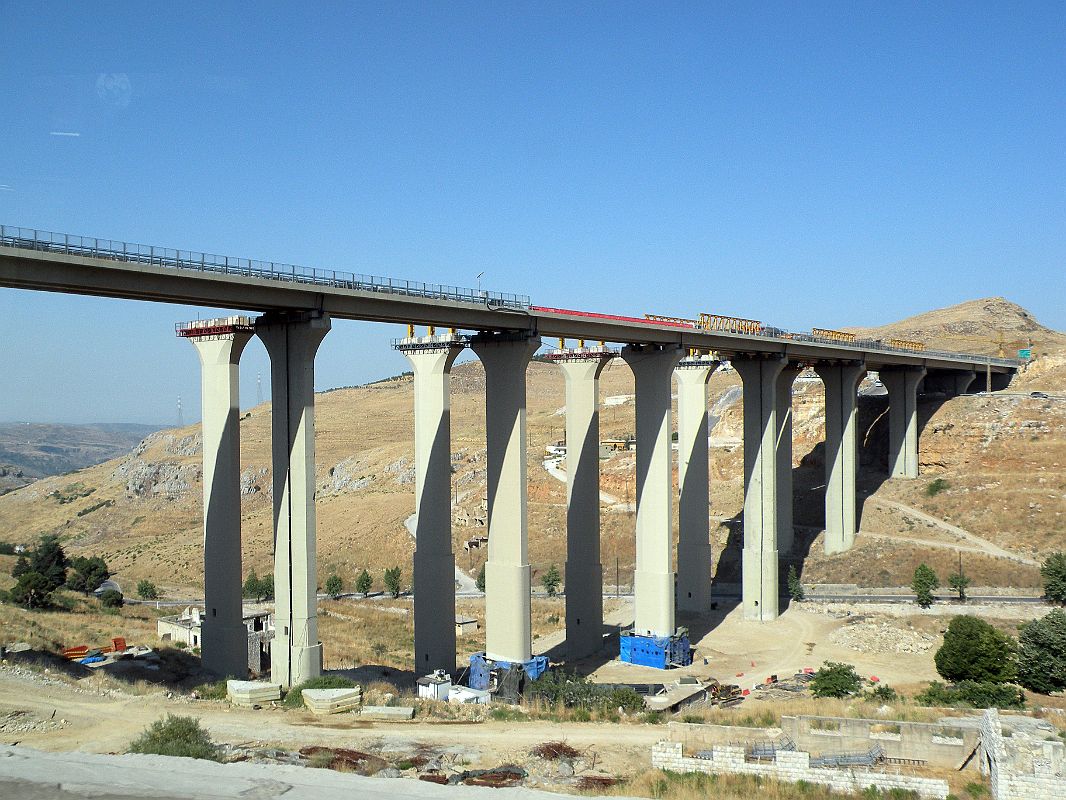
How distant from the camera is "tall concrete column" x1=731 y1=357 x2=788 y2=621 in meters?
55.1

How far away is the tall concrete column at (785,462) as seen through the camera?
6506 cm

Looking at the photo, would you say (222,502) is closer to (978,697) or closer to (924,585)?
(978,697)

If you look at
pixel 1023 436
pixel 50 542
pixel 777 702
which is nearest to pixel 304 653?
pixel 777 702

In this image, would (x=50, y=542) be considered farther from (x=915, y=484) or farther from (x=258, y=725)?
(x=915, y=484)

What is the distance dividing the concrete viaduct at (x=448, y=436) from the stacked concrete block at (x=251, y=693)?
5.68ft

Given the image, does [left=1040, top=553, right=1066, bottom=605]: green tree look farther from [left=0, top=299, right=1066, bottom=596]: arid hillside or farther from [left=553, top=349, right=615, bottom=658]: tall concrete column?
[left=553, top=349, right=615, bottom=658]: tall concrete column

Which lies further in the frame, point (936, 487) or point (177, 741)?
point (936, 487)

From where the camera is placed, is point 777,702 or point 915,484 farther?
point 915,484

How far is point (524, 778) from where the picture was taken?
2164cm

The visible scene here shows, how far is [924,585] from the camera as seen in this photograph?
5341 cm

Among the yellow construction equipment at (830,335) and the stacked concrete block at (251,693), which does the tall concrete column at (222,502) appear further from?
the yellow construction equipment at (830,335)

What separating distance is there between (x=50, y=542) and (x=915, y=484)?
6294cm

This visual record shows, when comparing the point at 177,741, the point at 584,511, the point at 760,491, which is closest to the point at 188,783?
the point at 177,741

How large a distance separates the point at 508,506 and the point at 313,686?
11.7 meters
